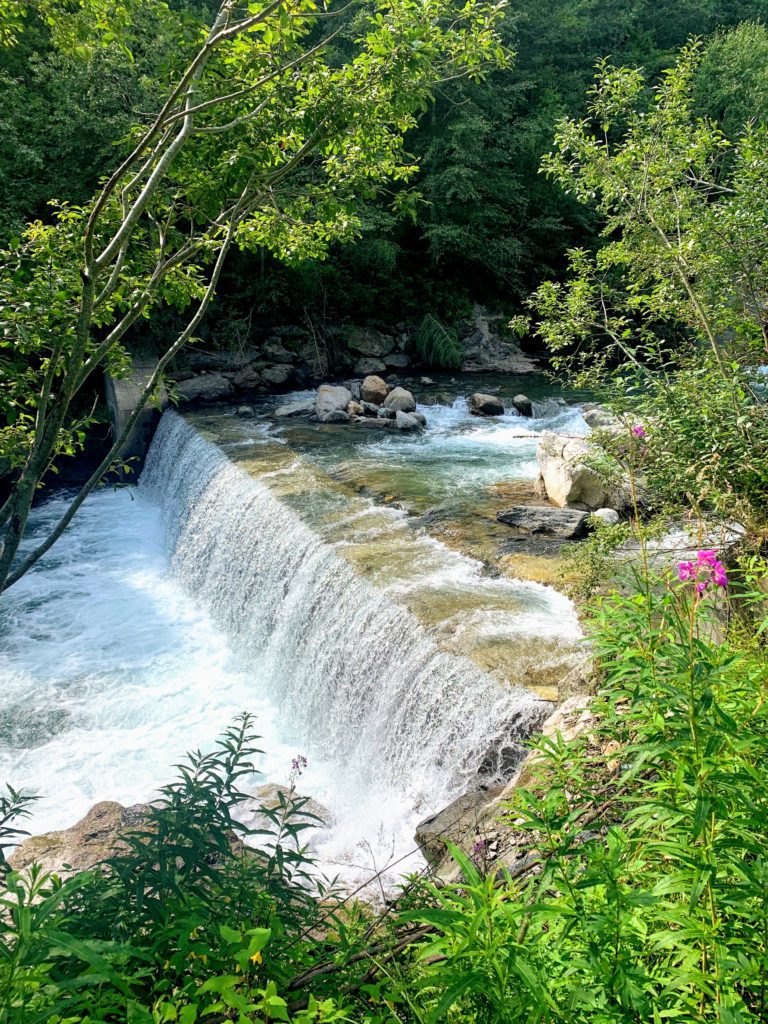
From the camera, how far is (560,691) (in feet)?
14.8

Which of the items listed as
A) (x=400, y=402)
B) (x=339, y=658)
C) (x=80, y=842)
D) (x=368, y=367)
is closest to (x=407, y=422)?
(x=400, y=402)

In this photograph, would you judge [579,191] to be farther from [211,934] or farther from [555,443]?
[211,934]

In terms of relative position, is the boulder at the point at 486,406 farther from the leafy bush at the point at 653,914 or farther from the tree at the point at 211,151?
the leafy bush at the point at 653,914

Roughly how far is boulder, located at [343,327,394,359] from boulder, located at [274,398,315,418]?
4.04 meters

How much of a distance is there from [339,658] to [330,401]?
7.98m

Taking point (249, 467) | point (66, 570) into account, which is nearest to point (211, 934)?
point (249, 467)

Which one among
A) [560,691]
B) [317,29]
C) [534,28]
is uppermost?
[317,29]

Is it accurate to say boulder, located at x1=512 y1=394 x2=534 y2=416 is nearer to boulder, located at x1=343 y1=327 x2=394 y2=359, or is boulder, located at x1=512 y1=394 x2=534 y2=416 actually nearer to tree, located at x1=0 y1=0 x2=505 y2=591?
boulder, located at x1=343 y1=327 x2=394 y2=359

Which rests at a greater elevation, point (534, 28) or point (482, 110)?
point (534, 28)

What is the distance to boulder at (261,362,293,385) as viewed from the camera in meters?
15.4

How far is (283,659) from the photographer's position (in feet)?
22.2

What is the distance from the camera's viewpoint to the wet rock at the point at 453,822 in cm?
383

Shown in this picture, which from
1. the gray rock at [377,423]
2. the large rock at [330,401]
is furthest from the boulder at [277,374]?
the gray rock at [377,423]

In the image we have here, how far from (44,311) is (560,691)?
12.6 ft
